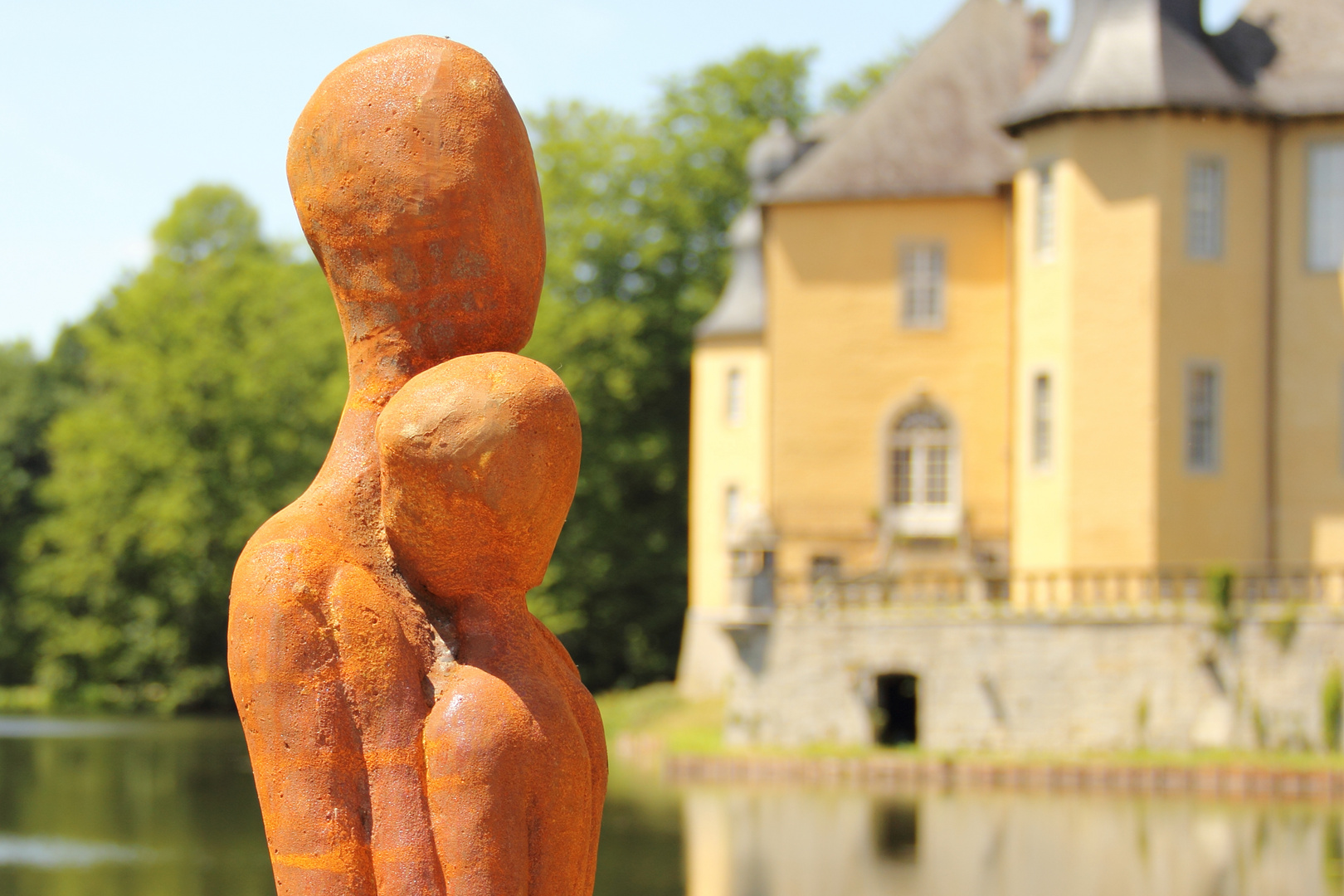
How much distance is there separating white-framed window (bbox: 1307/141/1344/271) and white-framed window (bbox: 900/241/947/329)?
6.63m

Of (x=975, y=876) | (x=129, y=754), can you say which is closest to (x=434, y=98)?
(x=975, y=876)

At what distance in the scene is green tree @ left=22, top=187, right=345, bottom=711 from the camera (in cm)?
4878

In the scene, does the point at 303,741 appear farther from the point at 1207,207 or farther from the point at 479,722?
the point at 1207,207

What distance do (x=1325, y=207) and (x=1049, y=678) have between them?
30.8ft

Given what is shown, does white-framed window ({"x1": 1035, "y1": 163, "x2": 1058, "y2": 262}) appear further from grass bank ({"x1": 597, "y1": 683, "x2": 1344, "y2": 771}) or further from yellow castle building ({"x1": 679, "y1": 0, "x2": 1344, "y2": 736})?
grass bank ({"x1": 597, "y1": 683, "x2": 1344, "y2": 771})

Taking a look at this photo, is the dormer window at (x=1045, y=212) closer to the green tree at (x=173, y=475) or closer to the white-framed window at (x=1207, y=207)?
the white-framed window at (x=1207, y=207)

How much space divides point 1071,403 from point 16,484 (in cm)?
3868

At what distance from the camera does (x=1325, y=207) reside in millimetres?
29906

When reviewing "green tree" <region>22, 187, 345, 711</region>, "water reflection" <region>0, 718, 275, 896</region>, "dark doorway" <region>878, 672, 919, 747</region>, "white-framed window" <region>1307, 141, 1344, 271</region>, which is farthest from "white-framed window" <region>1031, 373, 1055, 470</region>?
"green tree" <region>22, 187, 345, 711</region>

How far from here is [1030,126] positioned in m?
30.2

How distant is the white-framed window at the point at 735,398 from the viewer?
132 feet

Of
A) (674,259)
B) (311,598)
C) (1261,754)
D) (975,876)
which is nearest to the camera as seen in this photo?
(311,598)

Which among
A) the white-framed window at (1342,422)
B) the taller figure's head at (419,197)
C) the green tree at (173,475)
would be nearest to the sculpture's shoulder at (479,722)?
the taller figure's head at (419,197)

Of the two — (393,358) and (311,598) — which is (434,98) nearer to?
(393,358)
